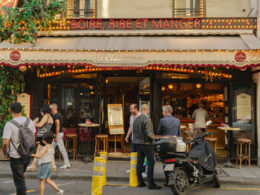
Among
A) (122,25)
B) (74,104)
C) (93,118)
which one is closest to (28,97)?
(74,104)

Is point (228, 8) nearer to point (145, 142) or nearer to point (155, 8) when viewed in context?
point (155, 8)

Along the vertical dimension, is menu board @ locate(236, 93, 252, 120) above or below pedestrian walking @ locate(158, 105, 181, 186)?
above

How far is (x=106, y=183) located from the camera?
7223 millimetres

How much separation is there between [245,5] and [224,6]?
769 millimetres

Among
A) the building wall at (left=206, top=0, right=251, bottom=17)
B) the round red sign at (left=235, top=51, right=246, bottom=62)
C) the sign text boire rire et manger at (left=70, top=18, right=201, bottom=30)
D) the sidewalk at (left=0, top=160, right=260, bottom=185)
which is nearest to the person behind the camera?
the sidewalk at (left=0, top=160, right=260, bottom=185)

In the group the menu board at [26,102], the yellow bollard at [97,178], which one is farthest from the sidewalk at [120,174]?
the menu board at [26,102]

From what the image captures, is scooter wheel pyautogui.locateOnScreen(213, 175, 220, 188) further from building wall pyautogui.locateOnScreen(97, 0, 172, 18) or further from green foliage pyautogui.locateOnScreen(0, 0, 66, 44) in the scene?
green foliage pyautogui.locateOnScreen(0, 0, 66, 44)

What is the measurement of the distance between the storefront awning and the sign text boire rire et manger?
3.97 feet

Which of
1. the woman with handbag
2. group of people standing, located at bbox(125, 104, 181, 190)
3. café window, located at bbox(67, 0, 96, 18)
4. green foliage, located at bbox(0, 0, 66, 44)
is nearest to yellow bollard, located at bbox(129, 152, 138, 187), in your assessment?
group of people standing, located at bbox(125, 104, 181, 190)

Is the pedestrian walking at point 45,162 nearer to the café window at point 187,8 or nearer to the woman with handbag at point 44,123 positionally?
the woman with handbag at point 44,123

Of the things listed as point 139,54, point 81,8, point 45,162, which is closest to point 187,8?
point 139,54

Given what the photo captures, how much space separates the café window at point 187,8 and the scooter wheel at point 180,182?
645cm

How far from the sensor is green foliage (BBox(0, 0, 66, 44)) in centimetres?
921

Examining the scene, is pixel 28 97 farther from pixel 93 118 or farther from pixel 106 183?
pixel 106 183
